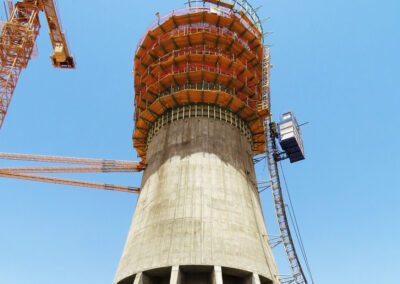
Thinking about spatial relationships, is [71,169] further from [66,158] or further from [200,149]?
[200,149]

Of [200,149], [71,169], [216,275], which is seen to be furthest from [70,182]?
[216,275]

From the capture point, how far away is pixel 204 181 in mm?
28484

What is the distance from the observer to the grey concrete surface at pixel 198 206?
2455 centimetres

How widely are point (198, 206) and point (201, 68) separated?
46.3ft

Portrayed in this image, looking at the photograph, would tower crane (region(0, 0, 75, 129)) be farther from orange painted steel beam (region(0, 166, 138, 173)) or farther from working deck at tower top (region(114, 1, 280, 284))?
working deck at tower top (region(114, 1, 280, 284))

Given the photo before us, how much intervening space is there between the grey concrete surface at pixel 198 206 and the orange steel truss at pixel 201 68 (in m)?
2.45

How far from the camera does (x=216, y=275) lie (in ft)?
74.6

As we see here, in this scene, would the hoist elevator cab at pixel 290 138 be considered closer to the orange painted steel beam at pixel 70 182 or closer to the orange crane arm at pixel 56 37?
the orange painted steel beam at pixel 70 182

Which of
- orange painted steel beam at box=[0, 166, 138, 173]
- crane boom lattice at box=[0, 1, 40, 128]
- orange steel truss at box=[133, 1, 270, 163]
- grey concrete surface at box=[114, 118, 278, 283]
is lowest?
grey concrete surface at box=[114, 118, 278, 283]

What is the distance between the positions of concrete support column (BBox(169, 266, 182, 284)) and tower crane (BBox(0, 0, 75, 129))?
30.8 metres

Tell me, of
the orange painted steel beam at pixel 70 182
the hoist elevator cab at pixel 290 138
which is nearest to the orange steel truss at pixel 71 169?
the orange painted steel beam at pixel 70 182

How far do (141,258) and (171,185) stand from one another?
6163mm

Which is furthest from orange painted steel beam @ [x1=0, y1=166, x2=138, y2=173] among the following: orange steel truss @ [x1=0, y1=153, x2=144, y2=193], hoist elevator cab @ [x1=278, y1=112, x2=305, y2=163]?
hoist elevator cab @ [x1=278, y1=112, x2=305, y2=163]

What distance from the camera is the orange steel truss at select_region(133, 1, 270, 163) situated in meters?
34.0
